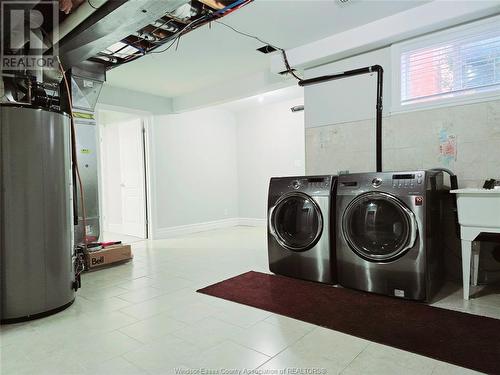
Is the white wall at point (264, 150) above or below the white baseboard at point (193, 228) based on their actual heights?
above

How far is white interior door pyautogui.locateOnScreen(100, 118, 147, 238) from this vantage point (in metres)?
5.34

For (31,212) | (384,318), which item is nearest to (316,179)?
(384,318)

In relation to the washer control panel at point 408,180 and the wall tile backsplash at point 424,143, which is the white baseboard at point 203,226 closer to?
Result: the wall tile backsplash at point 424,143

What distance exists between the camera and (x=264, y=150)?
6.36m

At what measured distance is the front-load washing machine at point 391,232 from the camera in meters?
2.17

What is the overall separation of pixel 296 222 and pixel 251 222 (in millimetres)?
3687

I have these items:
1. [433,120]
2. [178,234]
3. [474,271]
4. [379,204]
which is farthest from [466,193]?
[178,234]

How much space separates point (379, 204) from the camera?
7.86 feet

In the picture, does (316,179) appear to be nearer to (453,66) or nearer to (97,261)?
(453,66)

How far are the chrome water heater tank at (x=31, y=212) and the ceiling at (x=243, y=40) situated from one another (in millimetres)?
1739

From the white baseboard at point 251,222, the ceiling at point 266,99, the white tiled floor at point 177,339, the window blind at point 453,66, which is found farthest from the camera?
the white baseboard at point 251,222

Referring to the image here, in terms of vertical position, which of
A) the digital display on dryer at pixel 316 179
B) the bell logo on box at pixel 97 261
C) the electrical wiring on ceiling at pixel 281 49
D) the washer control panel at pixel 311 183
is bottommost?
the bell logo on box at pixel 97 261

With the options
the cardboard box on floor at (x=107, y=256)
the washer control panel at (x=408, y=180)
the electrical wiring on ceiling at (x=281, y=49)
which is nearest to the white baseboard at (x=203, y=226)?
the cardboard box on floor at (x=107, y=256)

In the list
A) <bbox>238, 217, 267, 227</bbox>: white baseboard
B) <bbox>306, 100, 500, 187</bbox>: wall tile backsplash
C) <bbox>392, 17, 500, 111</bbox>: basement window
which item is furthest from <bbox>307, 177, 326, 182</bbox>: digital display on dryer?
<bbox>238, 217, 267, 227</bbox>: white baseboard
